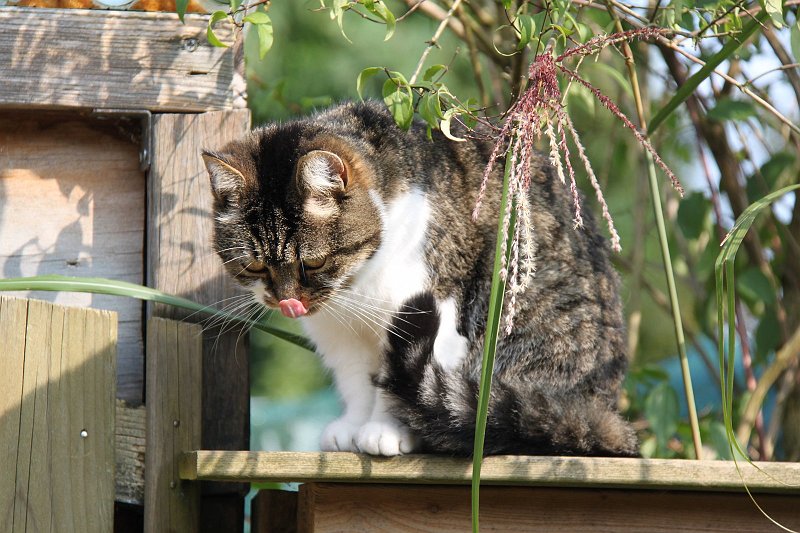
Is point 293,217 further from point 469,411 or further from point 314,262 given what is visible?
point 469,411

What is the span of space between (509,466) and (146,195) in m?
1.12

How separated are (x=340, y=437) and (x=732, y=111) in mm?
1363

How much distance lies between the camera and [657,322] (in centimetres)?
501

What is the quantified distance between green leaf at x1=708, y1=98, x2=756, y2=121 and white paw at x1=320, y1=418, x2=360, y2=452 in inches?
50.4

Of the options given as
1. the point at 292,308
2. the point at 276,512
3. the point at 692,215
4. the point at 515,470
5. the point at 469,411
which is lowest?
the point at 276,512

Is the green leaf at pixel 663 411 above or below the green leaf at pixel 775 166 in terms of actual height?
below

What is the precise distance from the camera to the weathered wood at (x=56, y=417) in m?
1.77

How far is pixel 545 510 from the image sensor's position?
6.03ft

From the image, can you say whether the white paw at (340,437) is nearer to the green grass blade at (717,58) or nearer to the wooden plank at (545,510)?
the wooden plank at (545,510)

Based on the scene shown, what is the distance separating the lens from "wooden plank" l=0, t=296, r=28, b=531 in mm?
1758

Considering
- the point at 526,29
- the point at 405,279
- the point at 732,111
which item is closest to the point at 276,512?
the point at 405,279

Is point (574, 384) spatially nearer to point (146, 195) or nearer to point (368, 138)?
point (368, 138)

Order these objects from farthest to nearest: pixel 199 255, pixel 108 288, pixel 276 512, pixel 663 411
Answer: pixel 663 411
pixel 276 512
pixel 199 255
pixel 108 288

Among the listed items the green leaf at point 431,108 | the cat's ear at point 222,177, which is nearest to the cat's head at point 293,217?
the cat's ear at point 222,177
